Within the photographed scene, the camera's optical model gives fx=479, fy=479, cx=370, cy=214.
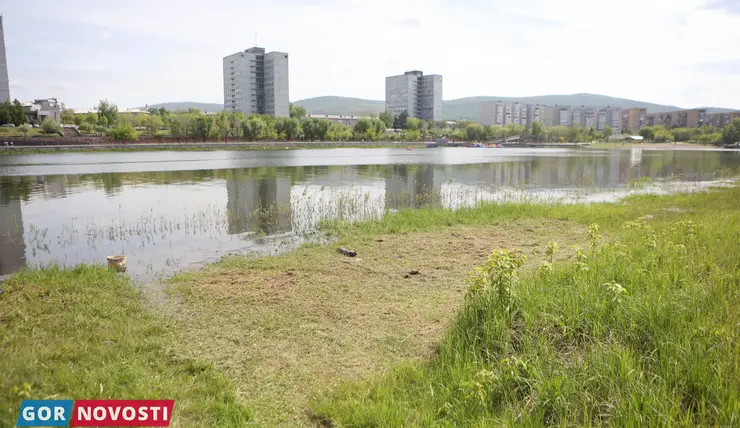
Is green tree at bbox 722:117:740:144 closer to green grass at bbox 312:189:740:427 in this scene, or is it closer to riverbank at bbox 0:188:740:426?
riverbank at bbox 0:188:740:426

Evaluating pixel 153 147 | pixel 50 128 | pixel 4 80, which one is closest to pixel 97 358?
pixel 153 147

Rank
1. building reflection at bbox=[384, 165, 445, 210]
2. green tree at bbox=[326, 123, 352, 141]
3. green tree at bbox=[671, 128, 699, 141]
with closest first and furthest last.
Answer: building reflection at bbox=[384, 165, 445, 210] < green tree at bbox=[326, 123, 352, 141] < green tree at bbox=[671, 128, 699, 141]

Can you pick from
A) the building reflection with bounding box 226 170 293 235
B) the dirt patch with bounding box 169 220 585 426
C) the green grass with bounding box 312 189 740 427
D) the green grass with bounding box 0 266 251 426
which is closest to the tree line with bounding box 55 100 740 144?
the building reflection with bounding box 226 170 293 235

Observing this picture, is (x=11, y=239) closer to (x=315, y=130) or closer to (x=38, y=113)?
(x=315, y=130)

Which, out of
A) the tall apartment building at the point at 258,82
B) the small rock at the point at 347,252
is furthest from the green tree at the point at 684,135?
the small rock at the point at 347,252

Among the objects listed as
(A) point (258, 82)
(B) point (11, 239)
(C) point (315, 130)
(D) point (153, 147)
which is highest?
(A) point (258, 82)

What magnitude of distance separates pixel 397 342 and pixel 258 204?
1695cm

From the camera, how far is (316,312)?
8305 millimetres

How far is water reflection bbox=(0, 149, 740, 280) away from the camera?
572 inches

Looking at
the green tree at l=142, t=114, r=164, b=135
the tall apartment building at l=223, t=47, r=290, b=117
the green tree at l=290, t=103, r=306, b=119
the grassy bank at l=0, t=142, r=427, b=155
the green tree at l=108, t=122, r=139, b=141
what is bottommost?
the grassy bank at l=0, t=142, r=427, b=155

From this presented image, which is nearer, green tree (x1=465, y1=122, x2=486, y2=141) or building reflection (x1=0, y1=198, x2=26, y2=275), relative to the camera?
building reflection (x1=0, y1=198, x2=26, y2=275)

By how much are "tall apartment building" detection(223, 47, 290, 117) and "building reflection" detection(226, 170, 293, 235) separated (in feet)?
490

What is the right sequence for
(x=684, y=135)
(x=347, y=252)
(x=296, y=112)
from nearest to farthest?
(x=347, y=252) < (x=684, y=135) < (x=296, y=112)

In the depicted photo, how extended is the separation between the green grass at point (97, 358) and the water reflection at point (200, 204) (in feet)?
10.6
